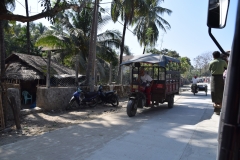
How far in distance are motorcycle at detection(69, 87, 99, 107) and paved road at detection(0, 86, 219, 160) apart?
3346 mm

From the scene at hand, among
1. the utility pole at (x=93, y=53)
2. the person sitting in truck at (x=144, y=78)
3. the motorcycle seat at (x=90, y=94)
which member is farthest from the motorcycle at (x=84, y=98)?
the person sitting in truck at (x=144, y=78)

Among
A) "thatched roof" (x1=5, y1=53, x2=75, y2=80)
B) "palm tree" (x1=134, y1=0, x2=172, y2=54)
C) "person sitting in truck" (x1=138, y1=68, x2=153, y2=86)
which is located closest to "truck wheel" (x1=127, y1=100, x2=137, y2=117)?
"person sitting in truck" (x1=138, y1=68, x2=153, y2=86)

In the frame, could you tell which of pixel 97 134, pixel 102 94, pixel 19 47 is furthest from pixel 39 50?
pixel 97 134

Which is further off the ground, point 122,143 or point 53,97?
point 53,97

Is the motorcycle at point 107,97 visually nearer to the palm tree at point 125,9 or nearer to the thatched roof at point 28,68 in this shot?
the thatched roof at point 28,68

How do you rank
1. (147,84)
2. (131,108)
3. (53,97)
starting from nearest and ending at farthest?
(131,108), (147,84), (53,97)

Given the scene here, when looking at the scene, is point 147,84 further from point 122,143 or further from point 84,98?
point 122,143

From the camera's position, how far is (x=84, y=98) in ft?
35.3

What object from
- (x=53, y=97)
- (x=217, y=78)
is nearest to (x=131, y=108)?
(x=217, y=78)

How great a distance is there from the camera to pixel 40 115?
28.4 feet

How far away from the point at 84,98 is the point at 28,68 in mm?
6101

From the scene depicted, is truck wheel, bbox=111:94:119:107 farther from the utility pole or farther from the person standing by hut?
the person standing by hut

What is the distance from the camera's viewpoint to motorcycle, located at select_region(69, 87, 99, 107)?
1025 cm

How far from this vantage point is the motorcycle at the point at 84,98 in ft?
33.6
